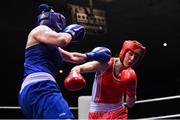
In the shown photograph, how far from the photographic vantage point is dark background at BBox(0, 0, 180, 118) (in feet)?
19.5

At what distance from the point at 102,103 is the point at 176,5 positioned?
12.2 feet

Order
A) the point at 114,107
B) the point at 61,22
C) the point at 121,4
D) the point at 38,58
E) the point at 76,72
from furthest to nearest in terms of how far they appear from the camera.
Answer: the point at 121,4 < the point at 114,107 < the point at 76,72 < the point at 61,22 < the point at 38,58

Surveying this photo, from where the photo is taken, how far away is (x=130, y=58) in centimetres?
276

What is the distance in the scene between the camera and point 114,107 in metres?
2.79

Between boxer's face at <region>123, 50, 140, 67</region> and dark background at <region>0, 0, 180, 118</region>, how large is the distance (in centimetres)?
274

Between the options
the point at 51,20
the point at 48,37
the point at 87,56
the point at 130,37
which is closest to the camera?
the point at 48,37

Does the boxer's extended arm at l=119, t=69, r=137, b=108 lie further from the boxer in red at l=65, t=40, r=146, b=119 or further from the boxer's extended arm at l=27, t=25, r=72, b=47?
the boxer's extended arm at l=27, t=25, r=72, b=47

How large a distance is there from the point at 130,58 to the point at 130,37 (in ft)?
14.5

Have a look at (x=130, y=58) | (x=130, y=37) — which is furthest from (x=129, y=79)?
(x=130, y=37)

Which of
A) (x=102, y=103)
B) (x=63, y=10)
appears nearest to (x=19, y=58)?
(x=63, y=10)

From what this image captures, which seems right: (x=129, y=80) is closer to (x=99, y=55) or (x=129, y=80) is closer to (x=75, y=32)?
(x=99, y=55)

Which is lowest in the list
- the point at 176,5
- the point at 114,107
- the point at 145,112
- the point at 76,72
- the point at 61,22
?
the point at 145,112

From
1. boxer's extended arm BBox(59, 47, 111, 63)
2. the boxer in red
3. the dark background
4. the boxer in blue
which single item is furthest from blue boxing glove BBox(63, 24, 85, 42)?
the dark background

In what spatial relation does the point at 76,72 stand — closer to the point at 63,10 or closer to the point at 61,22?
the point at 61,22
